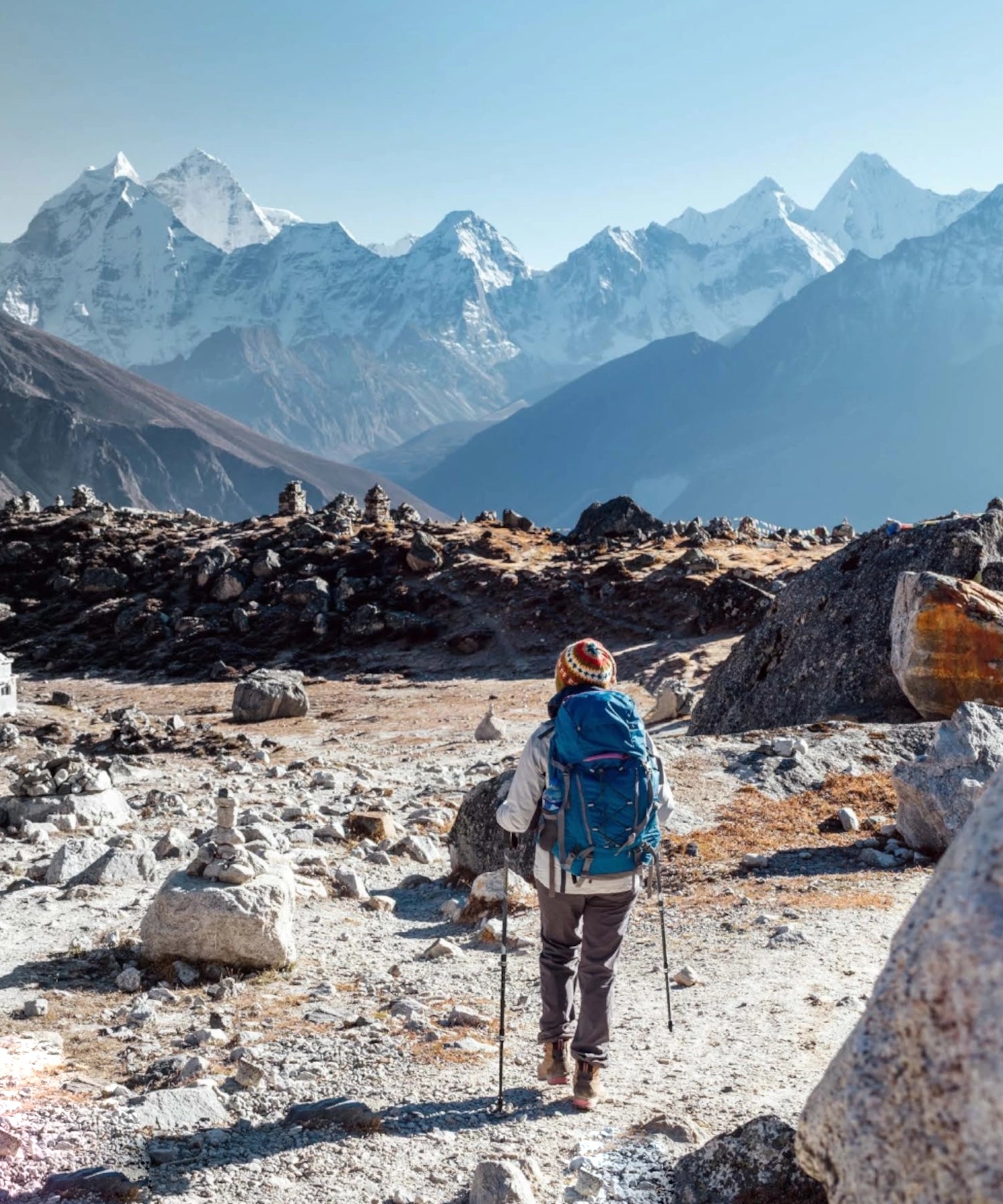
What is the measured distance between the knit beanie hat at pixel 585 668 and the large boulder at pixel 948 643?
10.2m

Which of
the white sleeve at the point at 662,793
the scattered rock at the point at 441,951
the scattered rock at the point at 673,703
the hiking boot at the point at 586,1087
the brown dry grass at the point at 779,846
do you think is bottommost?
the scattered rock at the point at 441,951

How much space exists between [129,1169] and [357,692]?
86.4 ft

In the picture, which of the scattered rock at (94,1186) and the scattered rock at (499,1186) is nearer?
the scattered rock at (499,1186)

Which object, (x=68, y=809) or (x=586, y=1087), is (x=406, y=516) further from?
(x=586, y=1087)

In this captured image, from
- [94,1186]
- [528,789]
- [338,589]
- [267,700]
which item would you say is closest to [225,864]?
[528,789]

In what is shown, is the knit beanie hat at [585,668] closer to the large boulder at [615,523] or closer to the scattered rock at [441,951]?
the scattered rock at [441,951]

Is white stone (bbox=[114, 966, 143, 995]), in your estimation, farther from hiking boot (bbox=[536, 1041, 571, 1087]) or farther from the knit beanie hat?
the knit beanie hat

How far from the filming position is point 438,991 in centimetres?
808

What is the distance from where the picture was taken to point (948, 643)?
15180 millimetres

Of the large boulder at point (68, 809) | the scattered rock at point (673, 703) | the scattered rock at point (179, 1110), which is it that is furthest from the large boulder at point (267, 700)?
the scattered rock at point (179, 1110)

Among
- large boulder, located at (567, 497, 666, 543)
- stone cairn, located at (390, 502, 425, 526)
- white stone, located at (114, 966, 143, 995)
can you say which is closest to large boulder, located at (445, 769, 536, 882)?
white stone, located at (114, 966, 143, 995)

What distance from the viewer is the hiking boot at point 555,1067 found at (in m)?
6.30

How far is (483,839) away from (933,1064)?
28.0ft

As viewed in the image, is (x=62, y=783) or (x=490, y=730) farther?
(x=490, y=730)
